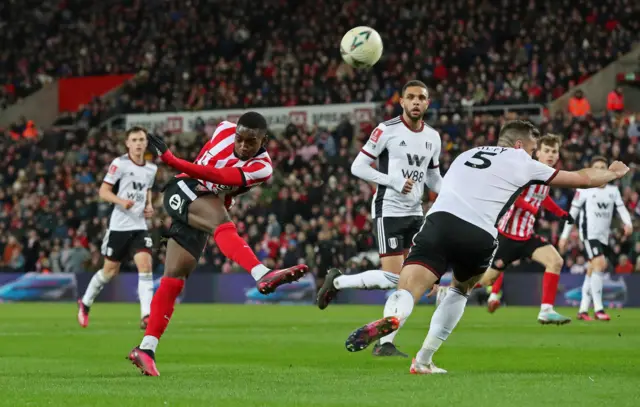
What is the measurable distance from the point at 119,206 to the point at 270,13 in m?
25.5

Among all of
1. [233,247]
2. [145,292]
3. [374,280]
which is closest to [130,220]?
[145,292]

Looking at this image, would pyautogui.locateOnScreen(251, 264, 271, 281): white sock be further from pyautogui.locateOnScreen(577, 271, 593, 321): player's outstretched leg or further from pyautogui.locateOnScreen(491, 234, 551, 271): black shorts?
pyautogui.locateOnScreen(577, 271, 593, 321): player's outstretched leg

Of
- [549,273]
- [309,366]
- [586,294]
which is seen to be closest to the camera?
[309,366]

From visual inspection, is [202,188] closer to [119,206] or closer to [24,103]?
[119,206]

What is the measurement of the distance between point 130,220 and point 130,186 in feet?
1.85

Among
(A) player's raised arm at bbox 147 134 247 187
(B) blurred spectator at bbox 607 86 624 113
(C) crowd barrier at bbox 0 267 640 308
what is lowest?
(C) crowd barrier at bbox 0 267 640 308

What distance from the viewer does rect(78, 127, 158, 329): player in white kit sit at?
706 inches

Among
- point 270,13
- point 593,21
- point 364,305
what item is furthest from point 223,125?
point 270,13

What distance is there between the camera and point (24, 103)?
146 feet

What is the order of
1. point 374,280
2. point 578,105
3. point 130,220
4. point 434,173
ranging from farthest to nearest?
point 578,105 < point 130,220 < point 434,173 < point 374,280

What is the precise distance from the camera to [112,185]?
59.0ft

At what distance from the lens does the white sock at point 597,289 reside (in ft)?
65.2

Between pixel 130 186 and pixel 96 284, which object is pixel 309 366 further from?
pixel 96 284

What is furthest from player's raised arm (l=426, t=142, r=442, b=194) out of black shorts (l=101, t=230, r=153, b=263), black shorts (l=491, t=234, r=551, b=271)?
black shorts (l=101, t=230, r=153, b=263)
